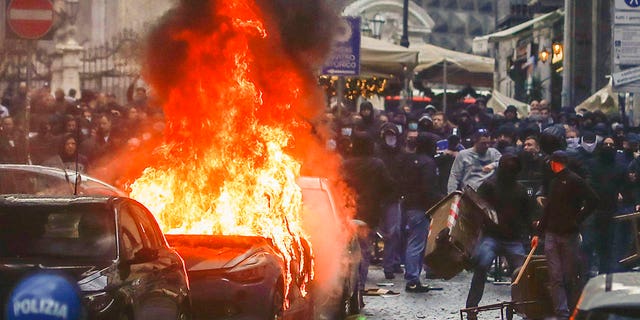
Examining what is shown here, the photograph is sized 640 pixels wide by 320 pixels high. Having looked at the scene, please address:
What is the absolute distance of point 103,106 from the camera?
24000 millimetres

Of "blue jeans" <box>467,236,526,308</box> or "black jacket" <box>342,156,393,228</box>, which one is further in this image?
"black jacket" <box>342,156,393,228</box>

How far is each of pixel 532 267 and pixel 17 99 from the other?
1460cm

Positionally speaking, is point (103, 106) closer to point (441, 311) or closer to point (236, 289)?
point (441, 311)

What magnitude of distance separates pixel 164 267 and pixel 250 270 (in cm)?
89

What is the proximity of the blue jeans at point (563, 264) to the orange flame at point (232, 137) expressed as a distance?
2.33 meters

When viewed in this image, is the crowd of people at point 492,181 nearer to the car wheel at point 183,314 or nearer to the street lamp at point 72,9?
the car wheel at point 183,314

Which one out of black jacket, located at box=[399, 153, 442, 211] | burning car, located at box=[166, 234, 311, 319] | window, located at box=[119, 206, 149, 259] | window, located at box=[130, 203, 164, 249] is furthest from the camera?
black jacket, located at box=[399, 153, 442, 211]

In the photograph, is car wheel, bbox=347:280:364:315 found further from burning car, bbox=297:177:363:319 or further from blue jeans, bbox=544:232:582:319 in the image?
blue jeans, bbox=544:232:582:319

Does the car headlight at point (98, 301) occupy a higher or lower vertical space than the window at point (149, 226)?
lower

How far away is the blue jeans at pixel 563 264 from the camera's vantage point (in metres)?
12.5

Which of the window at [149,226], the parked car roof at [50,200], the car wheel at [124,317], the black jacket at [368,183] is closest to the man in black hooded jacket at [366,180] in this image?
the black jacket at [368,183]

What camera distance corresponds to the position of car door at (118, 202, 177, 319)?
9070 millimetres

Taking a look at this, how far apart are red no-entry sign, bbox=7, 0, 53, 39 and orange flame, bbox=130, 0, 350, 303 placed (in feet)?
5.23

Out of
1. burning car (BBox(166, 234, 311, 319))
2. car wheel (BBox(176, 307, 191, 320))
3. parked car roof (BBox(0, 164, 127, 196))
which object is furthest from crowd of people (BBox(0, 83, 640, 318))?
car wheel (BBox(176, 307, 191, 320))
